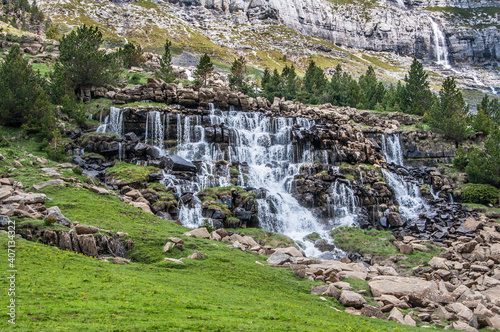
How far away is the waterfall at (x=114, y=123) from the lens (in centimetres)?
6028

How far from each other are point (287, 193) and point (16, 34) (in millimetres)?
106063

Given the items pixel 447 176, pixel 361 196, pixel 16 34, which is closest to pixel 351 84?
pixel 447 176

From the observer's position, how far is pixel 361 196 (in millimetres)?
52875

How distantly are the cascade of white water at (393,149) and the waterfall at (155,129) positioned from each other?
4837 cm

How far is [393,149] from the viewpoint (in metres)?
74.1

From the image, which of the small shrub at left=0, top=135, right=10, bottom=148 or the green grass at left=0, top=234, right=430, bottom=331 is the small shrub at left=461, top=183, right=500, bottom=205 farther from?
the small shrub at left=0, top=135, right=10, bottom=148

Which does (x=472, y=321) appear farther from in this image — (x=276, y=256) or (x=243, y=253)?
(x=243, y=253)

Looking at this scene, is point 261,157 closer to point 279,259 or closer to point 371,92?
point 279,259

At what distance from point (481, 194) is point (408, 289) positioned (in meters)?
43.6

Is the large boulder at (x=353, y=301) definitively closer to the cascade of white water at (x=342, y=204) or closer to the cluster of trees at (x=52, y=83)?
the cascade of white water at (x=342, y=204)

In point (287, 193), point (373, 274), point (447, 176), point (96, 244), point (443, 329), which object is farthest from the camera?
point (447, 176)

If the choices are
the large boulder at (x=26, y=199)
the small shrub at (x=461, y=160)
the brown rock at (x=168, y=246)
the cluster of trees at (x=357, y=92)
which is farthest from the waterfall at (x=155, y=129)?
the small shrub at (x=461, y=160)

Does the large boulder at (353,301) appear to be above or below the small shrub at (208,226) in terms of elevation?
above

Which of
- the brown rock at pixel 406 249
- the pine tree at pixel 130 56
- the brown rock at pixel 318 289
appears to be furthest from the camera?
the pine tree at pixel 130 56
